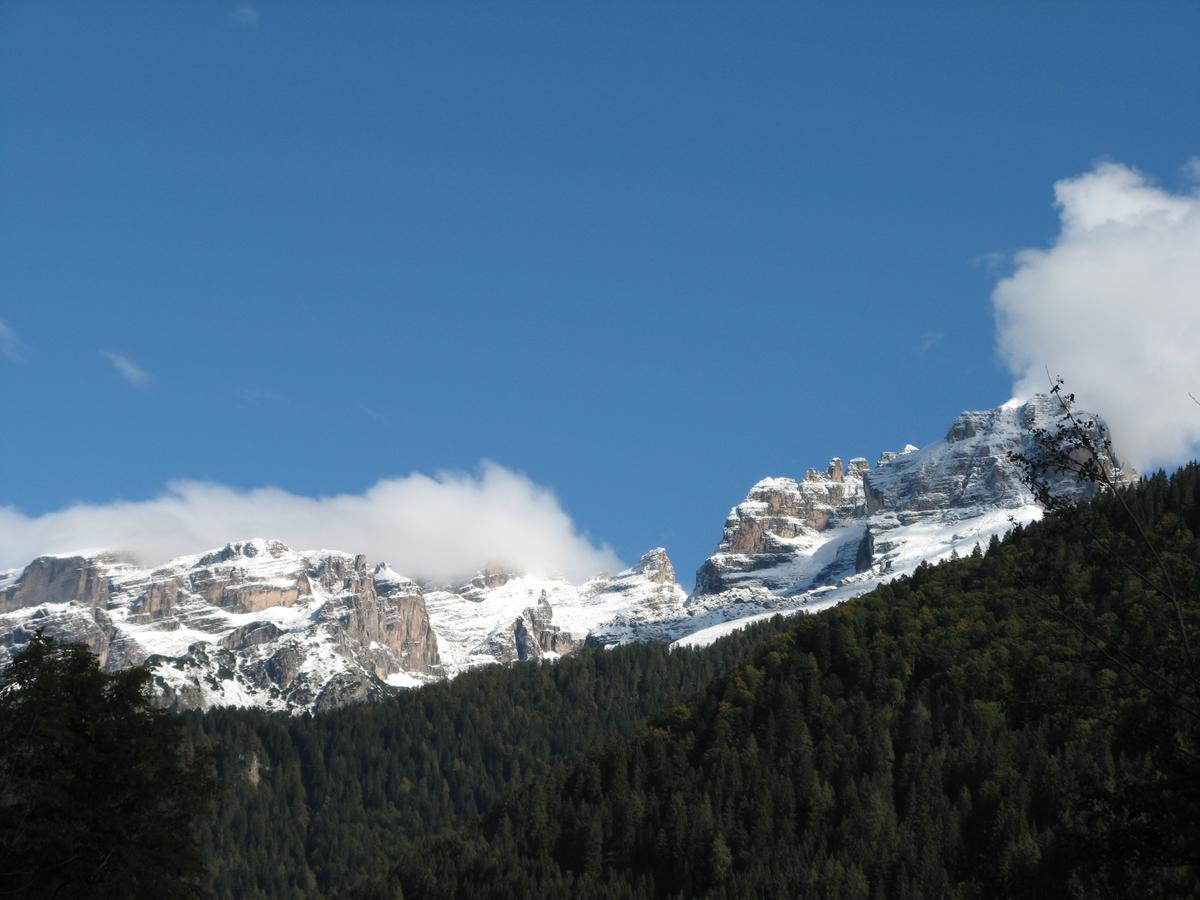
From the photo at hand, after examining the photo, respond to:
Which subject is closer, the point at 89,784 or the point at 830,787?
the point at 89,784

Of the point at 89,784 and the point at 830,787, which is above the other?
the point at 830,787

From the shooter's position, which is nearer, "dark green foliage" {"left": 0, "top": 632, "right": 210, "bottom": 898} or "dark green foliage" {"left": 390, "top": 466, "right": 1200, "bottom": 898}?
"dark green foliage" {"left": 0, "top": 632, "right": 210, "bottom": 898}

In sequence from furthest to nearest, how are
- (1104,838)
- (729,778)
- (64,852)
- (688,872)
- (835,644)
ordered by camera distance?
(835,644), (729,778), (688,872), (64,852), (1104,838)

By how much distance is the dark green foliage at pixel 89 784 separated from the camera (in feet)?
134

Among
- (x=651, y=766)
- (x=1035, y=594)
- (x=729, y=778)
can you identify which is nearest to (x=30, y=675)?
(x=1035, y=594)

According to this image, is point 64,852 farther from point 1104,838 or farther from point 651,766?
point 651,766

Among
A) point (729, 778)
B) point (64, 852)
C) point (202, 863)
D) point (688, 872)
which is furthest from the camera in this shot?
point (729, 778)

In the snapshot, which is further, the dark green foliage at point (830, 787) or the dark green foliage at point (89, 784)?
the dark green foliage at point (830, 787)

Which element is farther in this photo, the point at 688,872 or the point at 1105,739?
the point at 688,872

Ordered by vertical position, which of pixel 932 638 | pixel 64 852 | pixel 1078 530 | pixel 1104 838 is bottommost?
pixel 1104 838

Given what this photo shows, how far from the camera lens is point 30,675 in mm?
45562

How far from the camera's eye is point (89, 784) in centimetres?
4466

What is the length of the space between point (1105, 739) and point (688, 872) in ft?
146

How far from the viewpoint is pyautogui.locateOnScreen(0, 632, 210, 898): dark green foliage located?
134 feet
